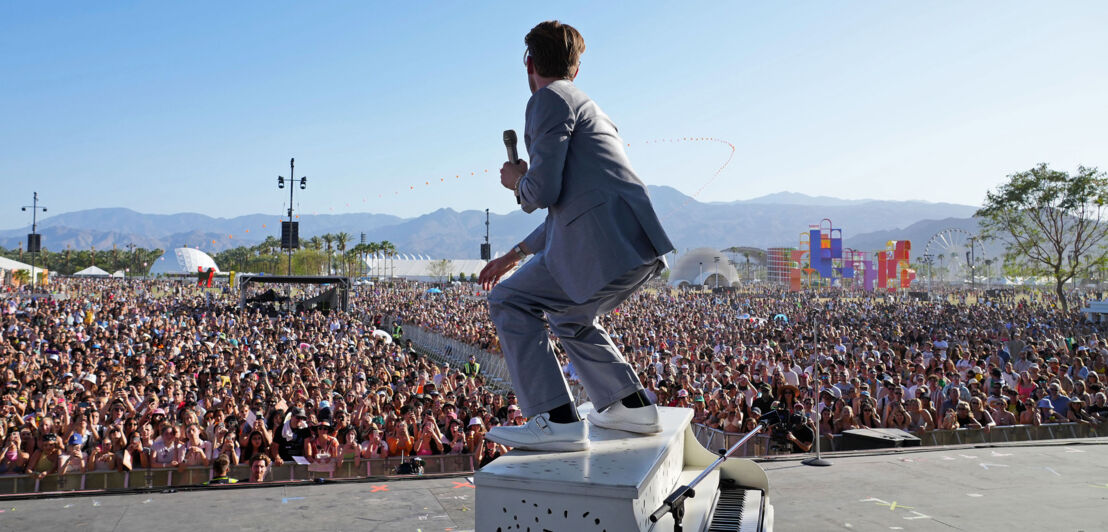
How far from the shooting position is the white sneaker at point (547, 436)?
8.33 feet

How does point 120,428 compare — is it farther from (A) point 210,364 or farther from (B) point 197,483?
(A) point 210,364

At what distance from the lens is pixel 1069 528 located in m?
3.86

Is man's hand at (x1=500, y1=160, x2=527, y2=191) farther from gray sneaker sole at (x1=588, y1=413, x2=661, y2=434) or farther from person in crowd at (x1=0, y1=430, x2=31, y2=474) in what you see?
person in crowd at (x1=0, y1=430, x2=31, y2=474)

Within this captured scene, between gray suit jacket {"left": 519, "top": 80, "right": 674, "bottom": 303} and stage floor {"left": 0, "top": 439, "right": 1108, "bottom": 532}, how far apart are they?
7.68 feet

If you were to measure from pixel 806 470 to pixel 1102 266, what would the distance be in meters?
38.7

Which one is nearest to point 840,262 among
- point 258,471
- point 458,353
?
point 458,353

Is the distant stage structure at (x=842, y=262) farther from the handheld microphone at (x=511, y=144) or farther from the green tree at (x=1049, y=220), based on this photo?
the handheld microphone at (x=511, y=144)

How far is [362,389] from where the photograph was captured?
36.6 ft

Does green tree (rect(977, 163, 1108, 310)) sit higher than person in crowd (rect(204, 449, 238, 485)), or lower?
higher

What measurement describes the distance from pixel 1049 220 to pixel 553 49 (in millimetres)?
40673

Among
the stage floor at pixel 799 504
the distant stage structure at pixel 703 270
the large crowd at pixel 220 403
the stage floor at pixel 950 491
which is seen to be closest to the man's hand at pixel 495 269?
the stage floor at pixel 799 504

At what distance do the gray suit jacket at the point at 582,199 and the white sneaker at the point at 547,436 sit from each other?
0.49m

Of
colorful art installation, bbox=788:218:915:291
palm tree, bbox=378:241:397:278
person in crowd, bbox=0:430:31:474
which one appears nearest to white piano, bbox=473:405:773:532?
person in crowd, bbox=0:430:31:474

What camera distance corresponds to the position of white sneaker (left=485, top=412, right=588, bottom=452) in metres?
2.54
